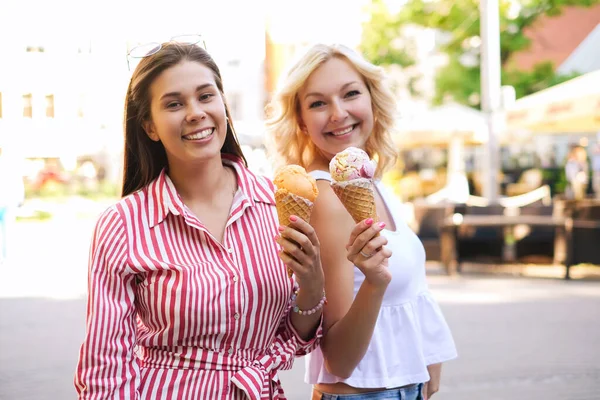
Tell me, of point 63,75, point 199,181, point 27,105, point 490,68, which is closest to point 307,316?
point 199,181

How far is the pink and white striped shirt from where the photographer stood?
223cm

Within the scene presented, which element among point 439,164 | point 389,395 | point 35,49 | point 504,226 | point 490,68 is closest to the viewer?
point 389,395

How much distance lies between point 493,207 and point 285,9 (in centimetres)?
4103

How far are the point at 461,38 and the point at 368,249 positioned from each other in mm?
23493

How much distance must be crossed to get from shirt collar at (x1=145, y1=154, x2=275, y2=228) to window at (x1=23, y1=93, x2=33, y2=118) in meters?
49.6

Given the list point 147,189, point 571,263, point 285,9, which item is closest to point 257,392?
point 147,189

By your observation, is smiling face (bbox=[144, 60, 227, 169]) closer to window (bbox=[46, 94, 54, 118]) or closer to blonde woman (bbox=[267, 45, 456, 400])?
blonde woman (bbox=[267, 45, 456, 400])

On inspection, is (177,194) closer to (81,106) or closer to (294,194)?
(294,194)

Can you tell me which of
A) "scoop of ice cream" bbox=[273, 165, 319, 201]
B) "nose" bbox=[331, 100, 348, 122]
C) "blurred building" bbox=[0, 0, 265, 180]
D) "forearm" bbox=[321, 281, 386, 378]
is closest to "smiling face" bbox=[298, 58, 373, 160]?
"nose" bbox=[331, 100, 348, 122]

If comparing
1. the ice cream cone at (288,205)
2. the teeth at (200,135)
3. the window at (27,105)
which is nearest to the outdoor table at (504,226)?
the ice cream cone at (288,205)

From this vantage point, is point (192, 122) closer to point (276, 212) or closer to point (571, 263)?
point (276, 212)

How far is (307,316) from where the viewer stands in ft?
8.07

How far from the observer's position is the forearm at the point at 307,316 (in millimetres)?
2410

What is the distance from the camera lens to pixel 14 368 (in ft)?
24.3
